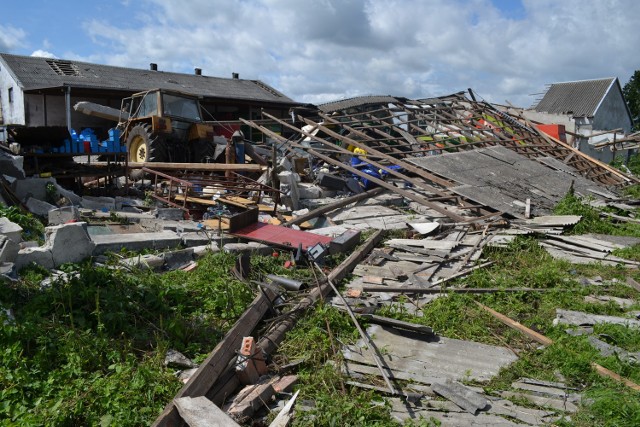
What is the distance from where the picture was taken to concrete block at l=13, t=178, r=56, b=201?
886 cm

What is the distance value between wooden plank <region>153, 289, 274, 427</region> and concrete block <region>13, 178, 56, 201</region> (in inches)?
226

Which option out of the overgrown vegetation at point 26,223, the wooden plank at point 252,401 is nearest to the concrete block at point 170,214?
the overgrown vegetation at point 26,223

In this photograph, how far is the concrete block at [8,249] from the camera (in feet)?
18.3

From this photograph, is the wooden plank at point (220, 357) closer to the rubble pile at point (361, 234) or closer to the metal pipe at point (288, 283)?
the rubble pile at point (361, 234)

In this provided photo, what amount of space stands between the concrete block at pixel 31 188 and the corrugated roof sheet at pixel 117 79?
1165cm

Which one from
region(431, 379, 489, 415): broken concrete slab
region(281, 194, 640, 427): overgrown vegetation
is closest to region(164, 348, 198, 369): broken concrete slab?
region(281, 194, 640, 427): overgrown vegetation

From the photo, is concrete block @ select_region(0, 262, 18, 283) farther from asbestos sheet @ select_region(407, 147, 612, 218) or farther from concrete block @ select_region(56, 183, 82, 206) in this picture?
asbestos sheet @ select_region(407, 147, 612, 218)

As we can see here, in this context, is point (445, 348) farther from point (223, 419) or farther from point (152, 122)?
point (152, 122)

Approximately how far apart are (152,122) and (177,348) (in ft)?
29.4

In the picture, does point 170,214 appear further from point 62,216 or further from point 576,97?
point 576,97

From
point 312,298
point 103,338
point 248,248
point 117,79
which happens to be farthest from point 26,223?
point 117,79

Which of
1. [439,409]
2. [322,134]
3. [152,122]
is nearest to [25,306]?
[439,409]

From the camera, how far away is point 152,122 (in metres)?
12.4

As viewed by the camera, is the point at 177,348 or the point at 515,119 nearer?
the point at 177,348
